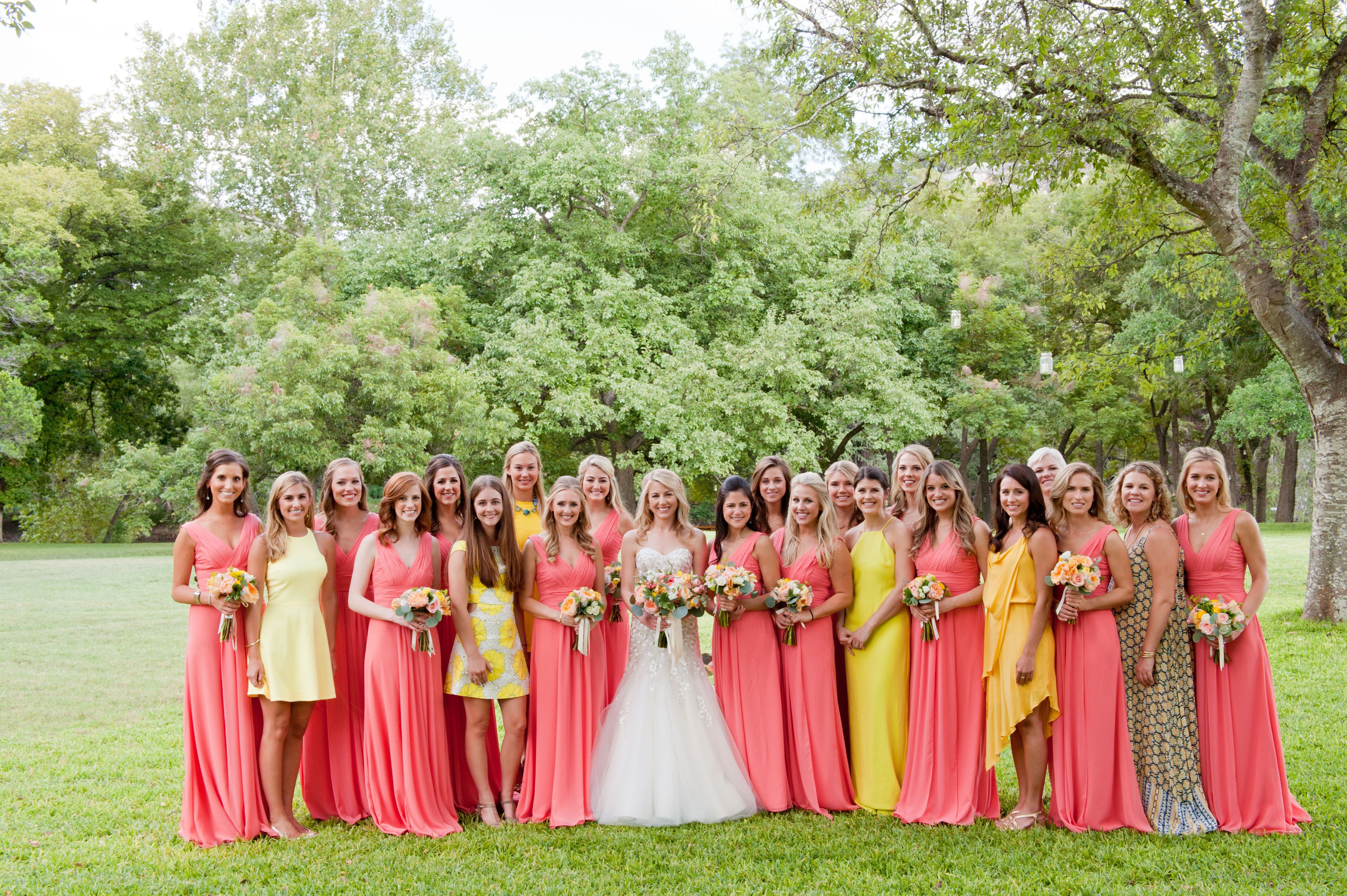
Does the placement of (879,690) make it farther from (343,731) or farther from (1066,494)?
(343,731)

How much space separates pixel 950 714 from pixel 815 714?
34.5 inches

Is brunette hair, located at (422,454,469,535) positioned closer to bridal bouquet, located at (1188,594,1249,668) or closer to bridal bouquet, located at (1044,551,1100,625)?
bridal bouquet, located at (1044,551,1100,625)

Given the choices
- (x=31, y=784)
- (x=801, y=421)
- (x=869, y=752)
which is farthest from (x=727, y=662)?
(x=801, y=421)

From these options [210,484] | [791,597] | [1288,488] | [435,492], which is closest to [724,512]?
[791,597]

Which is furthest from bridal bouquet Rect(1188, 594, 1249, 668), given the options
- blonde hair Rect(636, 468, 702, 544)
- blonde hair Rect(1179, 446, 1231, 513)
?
blonde hair Rect(636, 468, 702, 544)

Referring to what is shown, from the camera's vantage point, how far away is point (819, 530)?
6719 millimetres

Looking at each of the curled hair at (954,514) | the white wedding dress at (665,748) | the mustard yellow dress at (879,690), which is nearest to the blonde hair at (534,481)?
the white wedding dress at (665,748)

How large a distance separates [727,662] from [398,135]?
3825 centimetres

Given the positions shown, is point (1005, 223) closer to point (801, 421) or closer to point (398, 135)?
point (801, 421)

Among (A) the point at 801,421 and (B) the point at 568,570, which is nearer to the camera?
(B) the point at 568,570

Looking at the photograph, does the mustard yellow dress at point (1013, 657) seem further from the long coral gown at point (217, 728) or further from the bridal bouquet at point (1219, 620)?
the long coral gown at point (217, 728)

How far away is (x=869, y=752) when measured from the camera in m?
6.54

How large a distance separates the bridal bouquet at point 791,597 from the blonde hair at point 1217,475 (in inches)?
93.5

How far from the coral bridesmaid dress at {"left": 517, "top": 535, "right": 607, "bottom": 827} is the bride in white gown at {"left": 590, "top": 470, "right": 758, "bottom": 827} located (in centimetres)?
13
